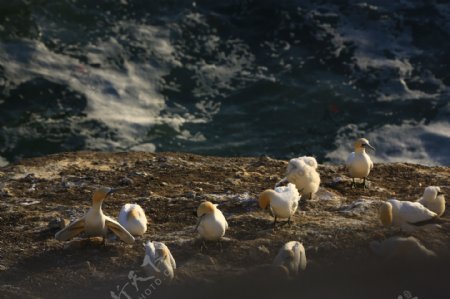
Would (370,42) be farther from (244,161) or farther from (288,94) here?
(244,161)

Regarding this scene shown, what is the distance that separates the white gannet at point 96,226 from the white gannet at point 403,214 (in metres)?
2.92

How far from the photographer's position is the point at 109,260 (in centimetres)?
1113

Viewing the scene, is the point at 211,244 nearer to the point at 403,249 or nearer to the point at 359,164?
the point at 403,249

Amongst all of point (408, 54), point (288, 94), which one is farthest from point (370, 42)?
point (288, 94)

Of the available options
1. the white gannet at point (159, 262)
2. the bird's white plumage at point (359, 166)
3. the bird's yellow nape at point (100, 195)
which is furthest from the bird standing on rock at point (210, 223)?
the bird's white plumage at point (359, 166)

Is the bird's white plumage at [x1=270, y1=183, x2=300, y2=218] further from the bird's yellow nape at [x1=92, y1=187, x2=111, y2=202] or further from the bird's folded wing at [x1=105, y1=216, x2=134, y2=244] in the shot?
the bird's yellow nape at [x1=92, y1=187, x2=111, y2=202]

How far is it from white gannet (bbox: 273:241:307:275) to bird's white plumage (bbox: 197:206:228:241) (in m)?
0.81

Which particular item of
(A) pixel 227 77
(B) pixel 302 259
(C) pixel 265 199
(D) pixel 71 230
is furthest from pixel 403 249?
(A) pixel 227 77

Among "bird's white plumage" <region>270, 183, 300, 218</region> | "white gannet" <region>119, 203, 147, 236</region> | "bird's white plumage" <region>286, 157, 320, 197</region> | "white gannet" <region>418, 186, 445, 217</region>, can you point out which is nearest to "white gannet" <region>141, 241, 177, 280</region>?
"white gannet" <region>119, 203, 147, 236</region>

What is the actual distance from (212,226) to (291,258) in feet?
3.41

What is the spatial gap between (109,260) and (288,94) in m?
12.2

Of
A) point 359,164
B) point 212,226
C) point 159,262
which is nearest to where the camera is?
point 159,262

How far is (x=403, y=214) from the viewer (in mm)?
11672

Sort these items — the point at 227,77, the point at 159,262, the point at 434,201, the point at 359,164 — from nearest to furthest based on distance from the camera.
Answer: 1. the point at 159,262
2. the point at 434,201
3. the point at 359,164
4. the point at 227,77
